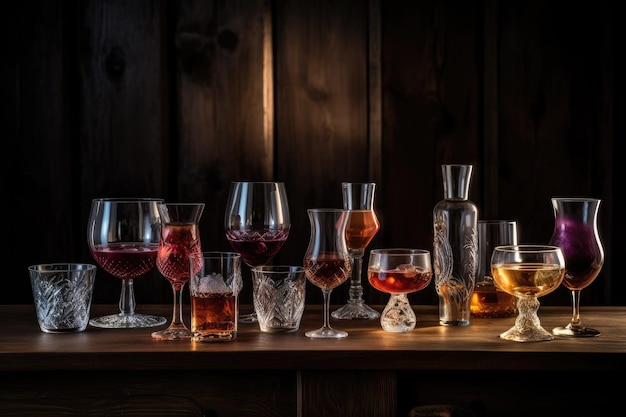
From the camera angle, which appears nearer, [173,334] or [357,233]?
[173,334]

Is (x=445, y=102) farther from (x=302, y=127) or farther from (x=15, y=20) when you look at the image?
(x=15, y=20)

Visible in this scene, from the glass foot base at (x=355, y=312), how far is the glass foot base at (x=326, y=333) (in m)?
0.19

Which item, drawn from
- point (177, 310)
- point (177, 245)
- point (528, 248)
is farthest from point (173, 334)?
point (528, 248)

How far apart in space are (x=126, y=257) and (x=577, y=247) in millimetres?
871

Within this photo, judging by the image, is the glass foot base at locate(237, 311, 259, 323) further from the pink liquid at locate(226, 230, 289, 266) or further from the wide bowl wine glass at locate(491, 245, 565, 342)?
the wide bowl wine glass at locate(491, 245, 565, 342)

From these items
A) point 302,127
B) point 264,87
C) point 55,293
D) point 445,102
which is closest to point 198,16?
point 264,87

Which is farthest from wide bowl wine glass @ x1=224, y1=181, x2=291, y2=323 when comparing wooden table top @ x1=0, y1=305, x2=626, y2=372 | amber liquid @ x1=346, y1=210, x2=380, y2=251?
wooden table top @ x1=0, y1=305, x2=626, y2=372

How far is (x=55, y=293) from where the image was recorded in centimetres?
169

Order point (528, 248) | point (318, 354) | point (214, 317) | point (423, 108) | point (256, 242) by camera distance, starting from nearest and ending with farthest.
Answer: point (318, 354) → point (214, 317) → point (528, 248) → point (256, 242) → point (423, 108)

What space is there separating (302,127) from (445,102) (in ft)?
1.46

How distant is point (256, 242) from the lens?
183 cm

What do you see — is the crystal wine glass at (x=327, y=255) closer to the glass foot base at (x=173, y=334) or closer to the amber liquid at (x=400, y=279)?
the amber liquid at (x=400, y=279)

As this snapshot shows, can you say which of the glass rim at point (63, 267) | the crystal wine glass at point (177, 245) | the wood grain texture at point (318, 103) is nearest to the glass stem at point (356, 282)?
the crystal wine glass at point (177, 245)

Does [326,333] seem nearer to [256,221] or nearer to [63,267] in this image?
[256,221]
